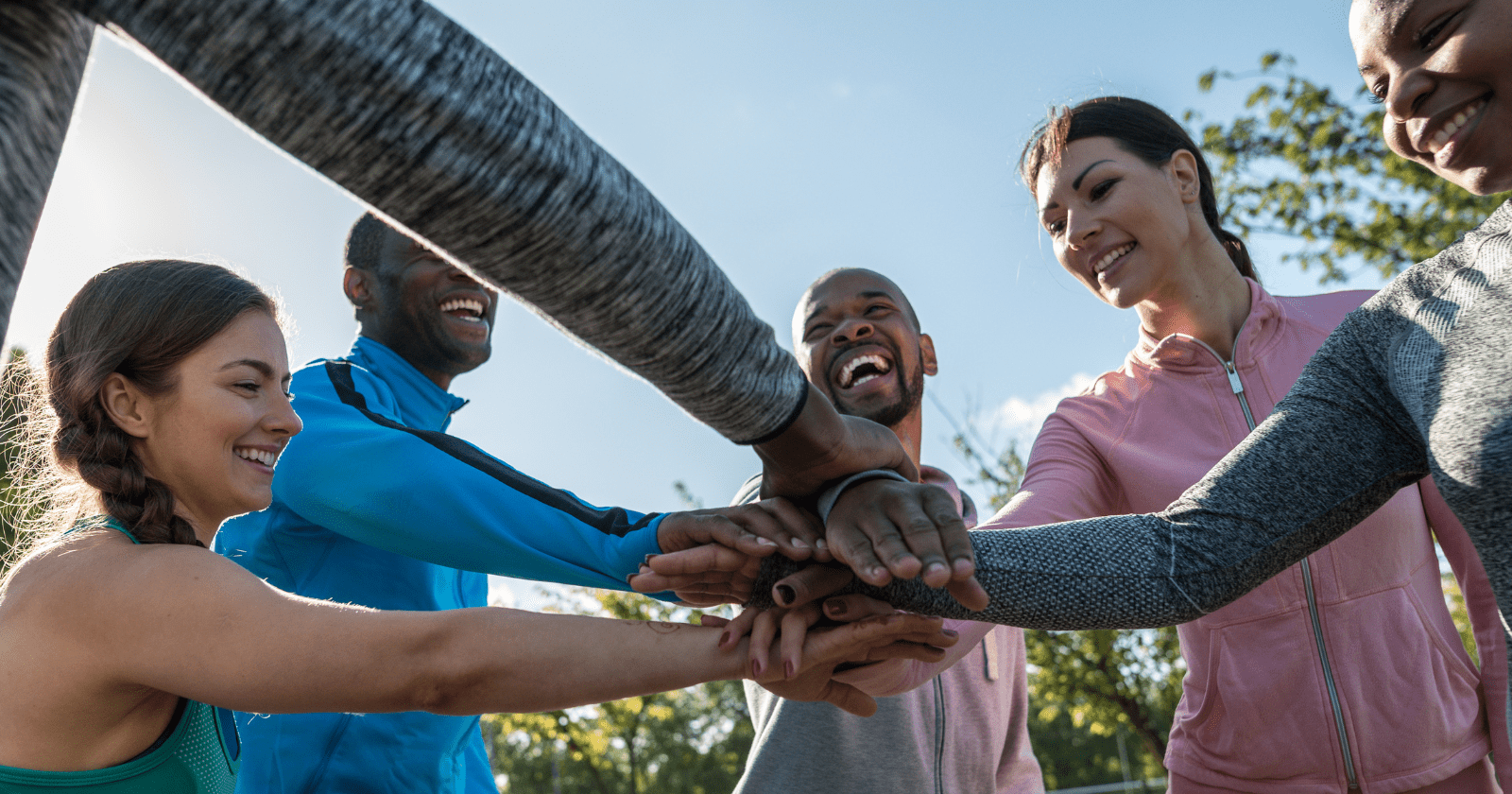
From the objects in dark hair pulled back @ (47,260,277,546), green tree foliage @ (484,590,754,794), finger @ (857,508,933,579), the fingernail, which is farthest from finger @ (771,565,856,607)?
green tree foliage @ (484,590,754,794)

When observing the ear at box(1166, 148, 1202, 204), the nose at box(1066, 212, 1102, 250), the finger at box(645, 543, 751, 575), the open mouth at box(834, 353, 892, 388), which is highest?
the ear at box(1166, 148, 1202, 204)

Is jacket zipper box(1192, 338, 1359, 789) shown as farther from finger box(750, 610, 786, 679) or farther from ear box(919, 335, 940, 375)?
ear box(919, 335, 940, 375)

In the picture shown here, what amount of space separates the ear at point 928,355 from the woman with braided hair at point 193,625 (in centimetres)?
246

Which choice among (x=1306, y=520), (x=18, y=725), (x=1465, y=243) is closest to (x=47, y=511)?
(x=18, y=725)

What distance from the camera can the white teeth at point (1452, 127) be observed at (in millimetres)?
2145

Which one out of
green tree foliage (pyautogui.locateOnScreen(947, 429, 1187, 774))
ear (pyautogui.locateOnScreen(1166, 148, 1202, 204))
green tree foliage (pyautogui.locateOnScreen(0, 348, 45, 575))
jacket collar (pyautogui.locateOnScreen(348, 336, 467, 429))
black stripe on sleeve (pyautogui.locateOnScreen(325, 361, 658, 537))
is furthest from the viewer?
green tree foliage (pyautogui.locateOnScreen(947, 429, 1187, 774))

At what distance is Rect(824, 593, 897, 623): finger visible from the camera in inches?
106

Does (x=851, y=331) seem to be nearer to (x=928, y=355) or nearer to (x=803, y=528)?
(x=928, y=355)

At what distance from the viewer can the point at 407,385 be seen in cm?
393

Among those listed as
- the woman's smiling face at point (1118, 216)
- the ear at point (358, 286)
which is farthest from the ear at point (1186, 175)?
the ear at point (358, 286)

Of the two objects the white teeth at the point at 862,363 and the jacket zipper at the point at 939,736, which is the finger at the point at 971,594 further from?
the white teeth at the point at 862,363

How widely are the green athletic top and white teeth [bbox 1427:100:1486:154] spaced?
3.08 metres

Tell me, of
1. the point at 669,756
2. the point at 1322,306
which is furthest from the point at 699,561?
the point at 669,756

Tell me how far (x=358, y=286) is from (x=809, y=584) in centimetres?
278
